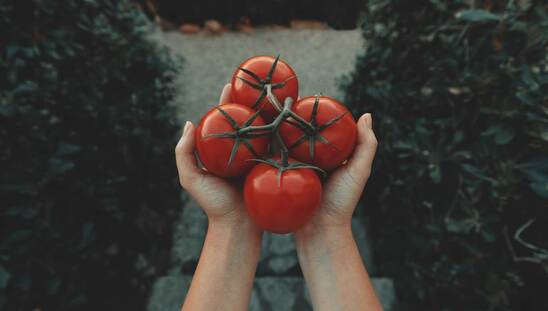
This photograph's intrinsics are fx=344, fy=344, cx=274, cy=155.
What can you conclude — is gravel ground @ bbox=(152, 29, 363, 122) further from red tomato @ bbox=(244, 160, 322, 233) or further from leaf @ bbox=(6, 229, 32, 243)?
red tomato @ bbox=(244, 160, 322, 233)

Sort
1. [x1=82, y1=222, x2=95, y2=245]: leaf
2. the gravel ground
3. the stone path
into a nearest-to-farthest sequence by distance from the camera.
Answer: [x1=82, y1=222, x2=95, y2=245]: leaf < the stone path < the gravel ground

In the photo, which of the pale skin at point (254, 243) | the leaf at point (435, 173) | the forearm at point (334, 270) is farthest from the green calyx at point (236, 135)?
the leaf at point (435, 173)

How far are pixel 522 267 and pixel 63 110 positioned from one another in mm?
2247

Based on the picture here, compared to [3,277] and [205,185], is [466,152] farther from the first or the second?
[3,277]

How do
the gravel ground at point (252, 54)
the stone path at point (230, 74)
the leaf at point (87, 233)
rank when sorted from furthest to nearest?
the gravel ground at point (252, 54), the stone path at point (230, 74), the leaf at point (87, 233)

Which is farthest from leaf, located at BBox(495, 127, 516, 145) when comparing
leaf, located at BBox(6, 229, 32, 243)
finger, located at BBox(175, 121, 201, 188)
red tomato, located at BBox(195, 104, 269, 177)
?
leaf, located at BBox(6, 229, 32, 243)

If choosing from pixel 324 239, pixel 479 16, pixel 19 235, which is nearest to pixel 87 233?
pixel 19 235

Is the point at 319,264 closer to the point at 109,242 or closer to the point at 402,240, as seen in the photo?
the point at 402,240

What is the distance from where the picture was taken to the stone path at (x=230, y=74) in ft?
7.01

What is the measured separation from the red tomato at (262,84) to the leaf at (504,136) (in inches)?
31.6

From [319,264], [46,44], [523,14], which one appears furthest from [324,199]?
[46,44]

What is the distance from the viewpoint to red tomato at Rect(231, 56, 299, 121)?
3.87 feet

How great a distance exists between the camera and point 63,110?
1.76 metres

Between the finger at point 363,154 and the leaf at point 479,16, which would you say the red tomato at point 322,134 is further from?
the leaf at point 479,16
